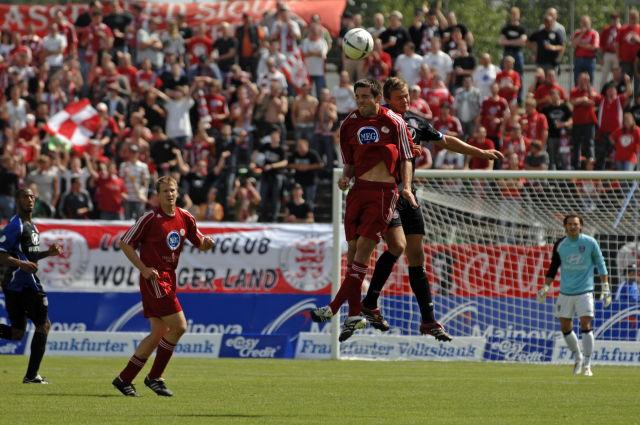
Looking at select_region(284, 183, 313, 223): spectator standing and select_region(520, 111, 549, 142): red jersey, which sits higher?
select_region(520, 111, 549, 142): red jersey

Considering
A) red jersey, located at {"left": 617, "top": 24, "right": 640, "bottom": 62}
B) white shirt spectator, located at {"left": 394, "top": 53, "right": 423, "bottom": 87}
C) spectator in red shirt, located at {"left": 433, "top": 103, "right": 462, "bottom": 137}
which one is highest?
red jersey, located at {"left": 617, "top": 24, "right": 640, "bottom": 62}

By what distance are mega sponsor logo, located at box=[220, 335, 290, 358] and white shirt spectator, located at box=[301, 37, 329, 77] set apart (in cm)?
925

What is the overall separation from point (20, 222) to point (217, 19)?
67.0 ft

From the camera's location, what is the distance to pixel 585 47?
29.5m

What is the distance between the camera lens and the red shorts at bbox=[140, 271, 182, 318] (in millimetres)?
13867

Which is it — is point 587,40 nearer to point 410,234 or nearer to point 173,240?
point 410,234

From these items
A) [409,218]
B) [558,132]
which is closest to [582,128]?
[558,132]

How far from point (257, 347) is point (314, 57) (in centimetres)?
953

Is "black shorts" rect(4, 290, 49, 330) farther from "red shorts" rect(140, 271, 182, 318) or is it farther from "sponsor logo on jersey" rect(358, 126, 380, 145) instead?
"sponsor logo on jersey" rect(358, 126, 380, 145)

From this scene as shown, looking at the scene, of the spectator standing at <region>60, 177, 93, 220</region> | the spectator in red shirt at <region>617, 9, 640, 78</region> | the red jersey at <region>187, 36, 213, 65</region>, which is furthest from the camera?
the red jersey at <region>187, 36, 213, 65</region>

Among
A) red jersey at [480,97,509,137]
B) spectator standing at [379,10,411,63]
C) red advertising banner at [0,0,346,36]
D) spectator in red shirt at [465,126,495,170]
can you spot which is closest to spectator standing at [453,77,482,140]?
red jersey at [480,97,509,137]

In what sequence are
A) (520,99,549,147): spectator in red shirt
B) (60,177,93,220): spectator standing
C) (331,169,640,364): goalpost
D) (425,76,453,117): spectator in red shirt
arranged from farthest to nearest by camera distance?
(425,76,453,117): spectator in red shirt, (60,177,93,220): spectator standing, (520,99,549,147): spectator in red shirt, (331,169,640,364): goalpost

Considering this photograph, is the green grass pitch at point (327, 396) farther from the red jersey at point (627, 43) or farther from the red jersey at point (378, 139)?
the red jersey at point (627, 43)

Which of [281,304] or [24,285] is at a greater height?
[24,285]
